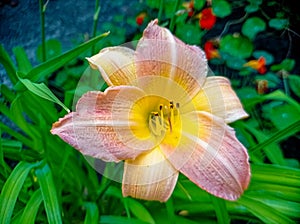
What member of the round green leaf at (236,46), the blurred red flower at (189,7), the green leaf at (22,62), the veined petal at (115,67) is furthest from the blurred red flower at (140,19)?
the veined petal at (115,67)

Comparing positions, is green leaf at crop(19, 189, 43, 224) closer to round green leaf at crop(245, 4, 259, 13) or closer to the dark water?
the dark water

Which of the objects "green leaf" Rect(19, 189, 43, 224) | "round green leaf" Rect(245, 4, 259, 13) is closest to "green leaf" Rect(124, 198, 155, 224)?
"green leaf" Rect(19, 189, 43, 224)

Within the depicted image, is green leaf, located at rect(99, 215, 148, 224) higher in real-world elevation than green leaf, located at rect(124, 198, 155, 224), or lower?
higher

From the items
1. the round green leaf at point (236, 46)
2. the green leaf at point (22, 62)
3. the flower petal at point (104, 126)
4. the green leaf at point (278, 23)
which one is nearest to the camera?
the flower petal at point (104, 126)

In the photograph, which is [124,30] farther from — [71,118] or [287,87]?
[71,118]

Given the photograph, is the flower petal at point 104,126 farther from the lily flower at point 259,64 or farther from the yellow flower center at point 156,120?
the lily flower at point 259,64

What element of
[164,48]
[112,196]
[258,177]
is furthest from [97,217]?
[164,48]

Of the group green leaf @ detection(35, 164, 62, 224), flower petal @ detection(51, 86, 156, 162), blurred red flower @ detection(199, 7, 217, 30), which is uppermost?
flower petal @ detection(51, 86, 156, 162)

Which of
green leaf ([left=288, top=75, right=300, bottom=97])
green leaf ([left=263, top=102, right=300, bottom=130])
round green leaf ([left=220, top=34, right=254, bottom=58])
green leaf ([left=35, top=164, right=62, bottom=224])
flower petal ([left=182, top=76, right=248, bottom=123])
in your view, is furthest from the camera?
round green leaf ([left=220, top=34, right=254, bottom=58])
